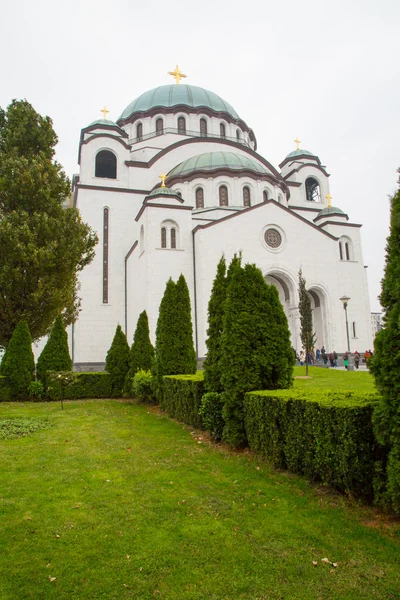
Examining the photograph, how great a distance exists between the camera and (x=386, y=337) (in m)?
3.70

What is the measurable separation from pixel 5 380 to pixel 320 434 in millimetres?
11405

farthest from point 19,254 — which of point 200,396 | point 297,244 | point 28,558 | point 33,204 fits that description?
point 297,244

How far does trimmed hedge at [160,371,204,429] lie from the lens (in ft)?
25.1

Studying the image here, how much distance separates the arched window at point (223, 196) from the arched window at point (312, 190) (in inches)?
402

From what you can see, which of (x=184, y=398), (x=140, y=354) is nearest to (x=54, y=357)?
(x=140, y=354)

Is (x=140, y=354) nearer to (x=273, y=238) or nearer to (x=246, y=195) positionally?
(x=273, y=238)

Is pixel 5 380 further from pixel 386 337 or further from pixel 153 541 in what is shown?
pixel 386 337

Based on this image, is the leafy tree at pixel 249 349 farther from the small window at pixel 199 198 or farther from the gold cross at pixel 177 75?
the gold cross at pixel 177 75

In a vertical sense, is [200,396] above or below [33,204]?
below

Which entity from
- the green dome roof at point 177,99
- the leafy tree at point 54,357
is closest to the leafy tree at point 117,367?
the leafy tree at point 54,357

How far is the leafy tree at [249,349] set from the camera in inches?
243

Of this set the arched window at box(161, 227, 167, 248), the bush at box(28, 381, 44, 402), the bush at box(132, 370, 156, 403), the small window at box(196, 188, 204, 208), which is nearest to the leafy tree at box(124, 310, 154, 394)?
the bush at box(132, 370, 156, 403)

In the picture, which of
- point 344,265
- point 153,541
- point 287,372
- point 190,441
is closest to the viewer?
point 153,541

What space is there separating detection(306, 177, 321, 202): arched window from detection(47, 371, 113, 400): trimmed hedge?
2418cm
